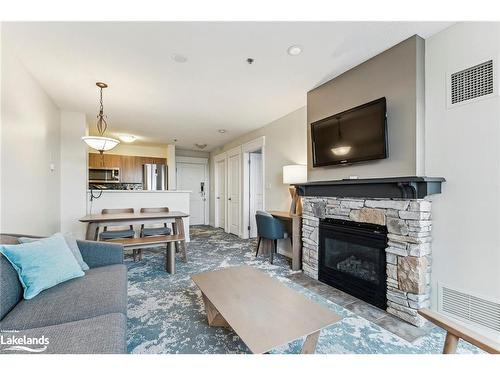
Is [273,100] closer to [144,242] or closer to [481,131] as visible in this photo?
[481,131]

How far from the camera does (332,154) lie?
2.75 metres

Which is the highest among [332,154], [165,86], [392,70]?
[165,86]

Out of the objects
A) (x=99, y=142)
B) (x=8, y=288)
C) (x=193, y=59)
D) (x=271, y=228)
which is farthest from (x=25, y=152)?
(x=271, y=228)

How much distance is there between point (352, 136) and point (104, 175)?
20.3 ft

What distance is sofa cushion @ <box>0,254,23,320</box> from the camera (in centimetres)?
132

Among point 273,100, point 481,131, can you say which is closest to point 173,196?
point 273,100

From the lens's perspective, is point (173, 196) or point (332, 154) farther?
point (173, 196)

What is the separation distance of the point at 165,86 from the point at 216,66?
0.85 metres

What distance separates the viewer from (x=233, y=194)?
600 centimetres

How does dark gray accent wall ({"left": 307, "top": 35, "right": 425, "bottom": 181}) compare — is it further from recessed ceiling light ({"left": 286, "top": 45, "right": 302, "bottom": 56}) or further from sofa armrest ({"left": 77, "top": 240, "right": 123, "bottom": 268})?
sofa armrest ({"left": 77, "top": 240, "right": 123, "bottom": 268})

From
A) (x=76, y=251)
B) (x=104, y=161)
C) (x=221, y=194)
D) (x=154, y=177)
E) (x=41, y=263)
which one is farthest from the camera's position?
(x=221, y=194)

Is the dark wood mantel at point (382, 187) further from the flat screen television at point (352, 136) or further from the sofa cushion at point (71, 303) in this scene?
the sofa cushion at point (71, 303)

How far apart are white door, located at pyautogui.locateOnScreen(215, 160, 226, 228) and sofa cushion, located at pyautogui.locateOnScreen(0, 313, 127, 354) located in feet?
17.5

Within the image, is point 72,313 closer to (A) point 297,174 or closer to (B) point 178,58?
(B) point 178,58
